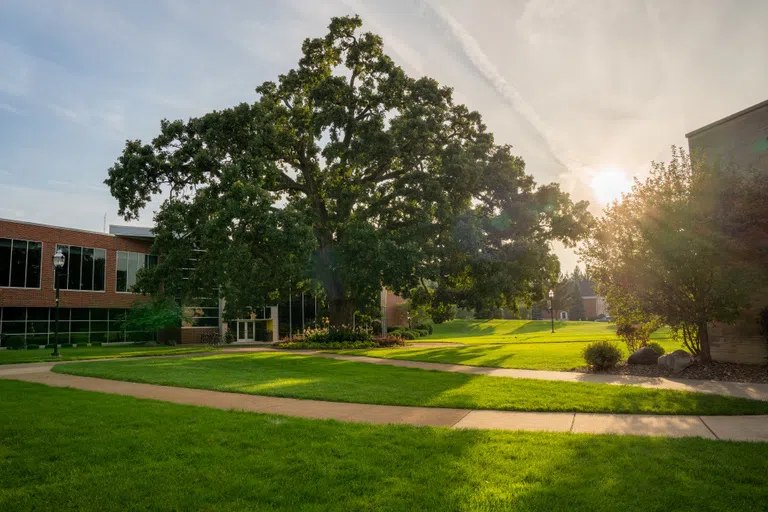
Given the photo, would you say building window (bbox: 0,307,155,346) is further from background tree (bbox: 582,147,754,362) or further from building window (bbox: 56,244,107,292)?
background tree (bbox: 582,147,754,362)

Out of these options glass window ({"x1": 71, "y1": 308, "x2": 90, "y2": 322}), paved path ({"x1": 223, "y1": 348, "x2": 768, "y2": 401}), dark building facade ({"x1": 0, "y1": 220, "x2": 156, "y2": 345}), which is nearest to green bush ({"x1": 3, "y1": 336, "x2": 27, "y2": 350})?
dark building facade ({"x1": 0, "y1": 220, "x2": 156, "y2": 345})

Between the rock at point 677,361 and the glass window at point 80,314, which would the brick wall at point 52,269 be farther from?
the rock at point 677,361

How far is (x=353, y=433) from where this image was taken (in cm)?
653

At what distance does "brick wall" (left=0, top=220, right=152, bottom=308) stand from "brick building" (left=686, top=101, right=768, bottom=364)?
38.7 m

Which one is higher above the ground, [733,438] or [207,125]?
[207,125]

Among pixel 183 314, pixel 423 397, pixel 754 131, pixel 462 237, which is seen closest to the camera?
pixel 423 397

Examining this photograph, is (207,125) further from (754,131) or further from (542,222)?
(754,131)

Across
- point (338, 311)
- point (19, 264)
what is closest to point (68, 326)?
point (19, 264)

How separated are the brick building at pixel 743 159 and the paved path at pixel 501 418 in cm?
738

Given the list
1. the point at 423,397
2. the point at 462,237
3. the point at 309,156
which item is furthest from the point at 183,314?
the point at 423,397

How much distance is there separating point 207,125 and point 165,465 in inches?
765

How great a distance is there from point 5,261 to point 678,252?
127ft

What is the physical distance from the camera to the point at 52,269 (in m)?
36.6

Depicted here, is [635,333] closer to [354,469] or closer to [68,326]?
[354,469]
